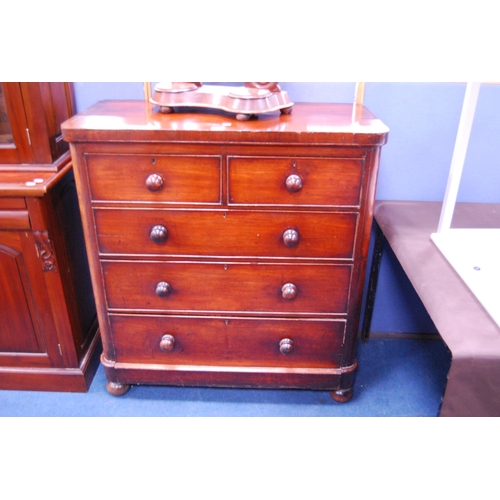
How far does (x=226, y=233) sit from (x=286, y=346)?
19.3 inches

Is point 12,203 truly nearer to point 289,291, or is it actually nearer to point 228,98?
point 228,98

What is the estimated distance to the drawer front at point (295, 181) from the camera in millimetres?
1344

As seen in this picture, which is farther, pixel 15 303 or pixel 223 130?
pixel 15 303

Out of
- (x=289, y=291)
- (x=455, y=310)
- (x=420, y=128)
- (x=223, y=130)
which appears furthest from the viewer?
(x=420, y=128)

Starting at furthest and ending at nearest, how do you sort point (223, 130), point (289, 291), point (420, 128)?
point (420, 128) < point (289, 291) < point (223, 130)

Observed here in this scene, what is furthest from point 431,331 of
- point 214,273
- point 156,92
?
point 156,92

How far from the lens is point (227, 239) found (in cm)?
147

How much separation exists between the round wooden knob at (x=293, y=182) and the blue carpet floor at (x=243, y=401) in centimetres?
88

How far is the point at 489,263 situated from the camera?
1.35 meters

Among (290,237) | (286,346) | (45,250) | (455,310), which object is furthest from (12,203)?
(455,310)

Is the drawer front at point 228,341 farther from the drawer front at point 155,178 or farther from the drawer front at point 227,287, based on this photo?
the drawer front at point 155,178

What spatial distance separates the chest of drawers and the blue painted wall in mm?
182

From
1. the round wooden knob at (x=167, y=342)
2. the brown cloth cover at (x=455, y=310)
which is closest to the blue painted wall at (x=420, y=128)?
the brown cloth cover at (x=455, y=310)
